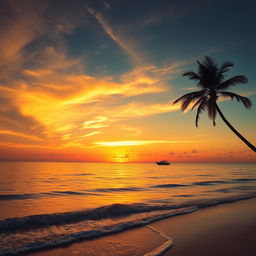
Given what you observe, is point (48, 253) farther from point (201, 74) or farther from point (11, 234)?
point (201, 74)

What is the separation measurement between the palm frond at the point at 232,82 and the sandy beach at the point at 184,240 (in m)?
9.62

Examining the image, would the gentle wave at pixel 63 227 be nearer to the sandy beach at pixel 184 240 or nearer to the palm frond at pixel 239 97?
the sandy beach at pixel 184 240

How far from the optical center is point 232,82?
16.4 metres

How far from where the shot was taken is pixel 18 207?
14.6 metres

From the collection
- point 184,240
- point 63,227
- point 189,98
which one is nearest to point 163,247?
point 184,240

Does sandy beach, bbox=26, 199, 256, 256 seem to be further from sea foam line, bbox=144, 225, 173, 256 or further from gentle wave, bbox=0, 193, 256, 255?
gentle wave, bbox=0, 193, 256, 255

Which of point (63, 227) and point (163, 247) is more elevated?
point (163, 247)

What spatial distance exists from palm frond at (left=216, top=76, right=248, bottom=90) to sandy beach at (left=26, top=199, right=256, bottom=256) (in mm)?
9624

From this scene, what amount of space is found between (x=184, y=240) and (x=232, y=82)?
41.9 feet

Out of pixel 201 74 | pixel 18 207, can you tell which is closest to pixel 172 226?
pixel 18 207

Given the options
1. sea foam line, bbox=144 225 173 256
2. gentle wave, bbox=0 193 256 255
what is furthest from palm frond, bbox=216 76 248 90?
sea foam line, bbox=144 225 173 256

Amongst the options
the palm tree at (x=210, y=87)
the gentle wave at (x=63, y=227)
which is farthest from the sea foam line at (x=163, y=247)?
the palm tree at (x=210, y=87)

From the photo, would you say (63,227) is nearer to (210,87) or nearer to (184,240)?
(184,240)

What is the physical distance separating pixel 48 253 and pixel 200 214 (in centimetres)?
799
